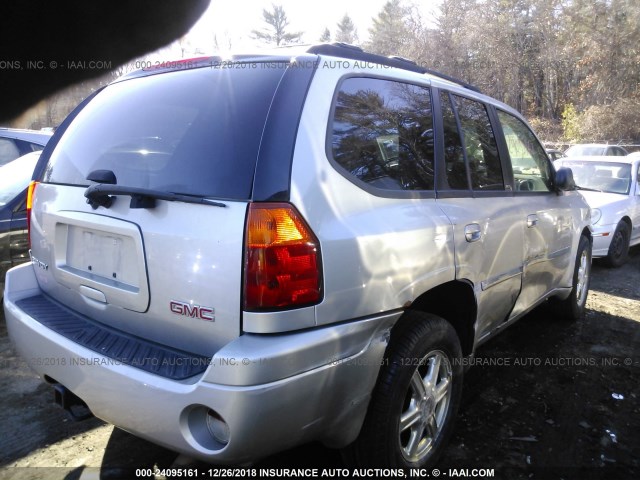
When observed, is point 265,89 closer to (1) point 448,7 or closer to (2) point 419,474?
(2) point 419,474

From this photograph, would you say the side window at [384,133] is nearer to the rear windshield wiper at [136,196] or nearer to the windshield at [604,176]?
the rear windshield wiper at [136,196]

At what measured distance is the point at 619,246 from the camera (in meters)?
7.21

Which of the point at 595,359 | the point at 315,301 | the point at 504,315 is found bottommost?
the point at 595,359

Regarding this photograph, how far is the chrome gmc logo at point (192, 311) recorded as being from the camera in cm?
174

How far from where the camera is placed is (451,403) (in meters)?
2.58

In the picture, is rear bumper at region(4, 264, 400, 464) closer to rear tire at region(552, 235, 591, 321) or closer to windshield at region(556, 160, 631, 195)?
rear tire at region(552, 235, 591, 321)

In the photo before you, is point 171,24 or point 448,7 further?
point 448,7

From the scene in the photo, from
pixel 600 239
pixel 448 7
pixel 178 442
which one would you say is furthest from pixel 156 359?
pixel 448 7

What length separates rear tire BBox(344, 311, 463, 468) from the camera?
206 cm

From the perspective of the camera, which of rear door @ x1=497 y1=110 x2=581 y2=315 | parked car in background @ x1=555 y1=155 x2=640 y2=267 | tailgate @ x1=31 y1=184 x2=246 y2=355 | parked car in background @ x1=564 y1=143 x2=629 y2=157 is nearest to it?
tailgate @ x1=31 y1=184 x2=246 y2=355

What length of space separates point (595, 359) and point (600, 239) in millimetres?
3594

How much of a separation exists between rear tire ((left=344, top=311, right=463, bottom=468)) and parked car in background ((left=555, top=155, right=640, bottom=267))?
17.7ft

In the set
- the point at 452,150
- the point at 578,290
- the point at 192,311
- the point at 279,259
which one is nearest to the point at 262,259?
the point at 279,259

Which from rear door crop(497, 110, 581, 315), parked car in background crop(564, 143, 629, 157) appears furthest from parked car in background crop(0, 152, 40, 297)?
parked car in background crop(564, 143, 629, 157)
